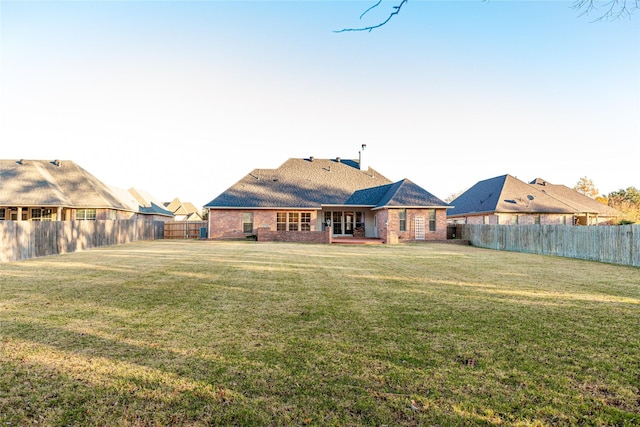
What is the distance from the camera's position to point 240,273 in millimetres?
9367

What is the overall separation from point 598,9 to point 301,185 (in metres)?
27.0

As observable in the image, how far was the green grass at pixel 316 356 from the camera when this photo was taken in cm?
262

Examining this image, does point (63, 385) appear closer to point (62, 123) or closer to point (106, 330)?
point (106, 330)

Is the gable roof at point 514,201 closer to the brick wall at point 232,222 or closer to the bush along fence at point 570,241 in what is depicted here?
the bush along fence at point 570,241

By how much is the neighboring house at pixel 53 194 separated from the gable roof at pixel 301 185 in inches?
412

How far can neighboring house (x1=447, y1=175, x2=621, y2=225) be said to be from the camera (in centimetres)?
2955

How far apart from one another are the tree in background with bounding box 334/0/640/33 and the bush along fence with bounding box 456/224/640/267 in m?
12.7

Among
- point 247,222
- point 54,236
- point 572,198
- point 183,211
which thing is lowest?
point 54,236

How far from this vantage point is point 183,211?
253ft

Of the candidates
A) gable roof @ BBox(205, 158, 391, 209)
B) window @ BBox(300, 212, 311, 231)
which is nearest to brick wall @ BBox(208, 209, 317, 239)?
gable roof @ BBox(205, 158, 391, 209)

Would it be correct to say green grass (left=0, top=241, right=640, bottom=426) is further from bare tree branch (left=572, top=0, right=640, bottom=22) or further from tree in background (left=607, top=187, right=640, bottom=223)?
tree in background (left=607, top=187, right=640, bottom=223)

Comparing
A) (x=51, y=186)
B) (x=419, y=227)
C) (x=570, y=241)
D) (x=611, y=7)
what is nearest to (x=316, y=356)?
(x=611, y=7)

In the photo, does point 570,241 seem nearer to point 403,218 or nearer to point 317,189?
point 403,218

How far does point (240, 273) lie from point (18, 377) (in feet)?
20.6
